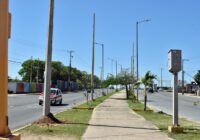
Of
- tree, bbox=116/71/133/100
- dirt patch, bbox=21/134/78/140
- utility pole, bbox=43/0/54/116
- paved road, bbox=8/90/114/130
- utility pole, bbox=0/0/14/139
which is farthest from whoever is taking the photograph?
tree, bbox=116/71/133/100

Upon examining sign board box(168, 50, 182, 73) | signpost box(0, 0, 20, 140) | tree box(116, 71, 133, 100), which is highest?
tree box(116, 71, 133, 100)

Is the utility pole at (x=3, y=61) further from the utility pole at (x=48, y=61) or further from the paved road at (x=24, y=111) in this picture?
the utility pole at (x=48, y=61)

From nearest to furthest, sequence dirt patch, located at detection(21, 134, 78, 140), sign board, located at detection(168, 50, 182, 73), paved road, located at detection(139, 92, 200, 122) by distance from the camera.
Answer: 1. dirt patch, located at detection(21, 134, 78, 140)
2. sign board, located at detection(168, 50, 182, 73)
3. paved road, located at detection(139, 92, 200, 122)

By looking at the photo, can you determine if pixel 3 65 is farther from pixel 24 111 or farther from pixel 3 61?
pixel 24 111

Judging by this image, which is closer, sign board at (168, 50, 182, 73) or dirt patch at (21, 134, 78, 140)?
dirt patch at (21, 134, 78, 140)

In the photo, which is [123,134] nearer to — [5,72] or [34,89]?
[5,72]

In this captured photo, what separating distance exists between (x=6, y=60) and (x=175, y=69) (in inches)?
429

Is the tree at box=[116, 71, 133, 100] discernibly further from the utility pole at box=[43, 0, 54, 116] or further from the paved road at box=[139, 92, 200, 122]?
the utility pole at box=[43, 0, 54, 116]

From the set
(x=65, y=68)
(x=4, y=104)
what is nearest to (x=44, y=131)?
(x=4, y=104)

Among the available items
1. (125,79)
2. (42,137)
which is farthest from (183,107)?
(42,137)

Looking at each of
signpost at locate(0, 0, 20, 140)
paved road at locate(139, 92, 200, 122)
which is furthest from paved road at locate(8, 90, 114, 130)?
signpost at locate(0, 0, 20, 140)

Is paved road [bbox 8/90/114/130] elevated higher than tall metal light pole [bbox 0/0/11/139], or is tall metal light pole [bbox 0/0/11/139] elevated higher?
tall metal light pole [bbox 0/0/11/139]

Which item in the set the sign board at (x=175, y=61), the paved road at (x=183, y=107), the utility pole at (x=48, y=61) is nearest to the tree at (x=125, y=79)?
the paved road at (x=183, y=107)

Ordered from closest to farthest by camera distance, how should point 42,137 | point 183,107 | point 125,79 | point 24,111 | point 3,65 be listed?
point 3,65, point 42,137, point 24,111, point 183,107, point 125,79
